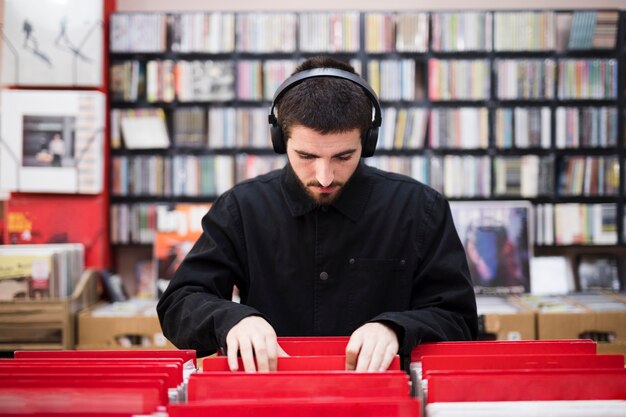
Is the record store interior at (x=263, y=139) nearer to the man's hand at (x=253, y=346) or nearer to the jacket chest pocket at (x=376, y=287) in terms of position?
the jacket chest pocket at (x=376, y=287)

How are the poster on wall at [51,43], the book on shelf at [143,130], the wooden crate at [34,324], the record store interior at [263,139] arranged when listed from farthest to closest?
the book on shelf at [143,130]
the poster on wall at [51,43]
the record store interior at [263,139]
the wooden crate at [34,324]

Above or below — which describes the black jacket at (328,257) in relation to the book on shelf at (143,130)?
below

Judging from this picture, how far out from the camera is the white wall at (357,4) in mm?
3510

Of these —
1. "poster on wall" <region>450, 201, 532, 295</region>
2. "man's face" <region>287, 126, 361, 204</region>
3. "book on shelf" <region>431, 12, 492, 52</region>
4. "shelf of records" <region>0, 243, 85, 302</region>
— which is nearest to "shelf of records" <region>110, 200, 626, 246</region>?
"poster on wall" <region>450, 201, 532, 295</region>

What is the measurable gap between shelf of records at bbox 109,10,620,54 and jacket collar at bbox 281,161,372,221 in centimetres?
212

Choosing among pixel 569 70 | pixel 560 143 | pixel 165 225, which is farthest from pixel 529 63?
pixel 165 225

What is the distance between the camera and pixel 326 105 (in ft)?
3.59

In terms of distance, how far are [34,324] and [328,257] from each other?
2092 mm

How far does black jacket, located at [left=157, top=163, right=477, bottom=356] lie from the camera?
1253 mm

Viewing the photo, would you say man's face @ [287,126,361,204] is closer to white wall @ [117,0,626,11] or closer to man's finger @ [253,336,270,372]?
man's finger @ [253,336,270,372]

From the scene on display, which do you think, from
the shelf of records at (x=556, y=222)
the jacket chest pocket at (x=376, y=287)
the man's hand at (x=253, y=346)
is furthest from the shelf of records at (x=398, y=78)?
the man's hand at (x=253, y=346)

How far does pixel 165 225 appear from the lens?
327cm

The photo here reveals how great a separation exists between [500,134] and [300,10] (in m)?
1.36

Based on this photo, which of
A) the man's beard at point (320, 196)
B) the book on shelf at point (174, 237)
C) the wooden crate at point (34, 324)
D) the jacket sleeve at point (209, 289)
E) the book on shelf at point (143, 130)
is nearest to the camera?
the jacket sleeve at point (209, 289)
